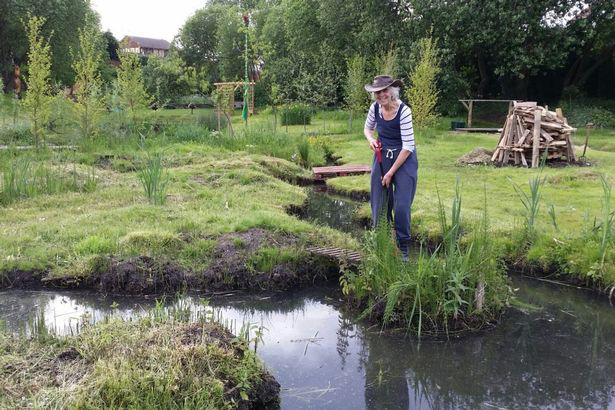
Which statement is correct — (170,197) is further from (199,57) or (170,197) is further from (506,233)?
(199,57)

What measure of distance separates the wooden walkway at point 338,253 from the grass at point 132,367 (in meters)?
1.90

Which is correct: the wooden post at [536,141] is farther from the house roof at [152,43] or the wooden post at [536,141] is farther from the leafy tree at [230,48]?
the house roof at [152,43]

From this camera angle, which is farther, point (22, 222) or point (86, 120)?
point (86, 120)

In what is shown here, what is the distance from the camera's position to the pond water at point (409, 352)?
3.58 metres

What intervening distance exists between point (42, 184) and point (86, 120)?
15.8ft

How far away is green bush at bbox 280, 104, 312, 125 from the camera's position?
21.5 m

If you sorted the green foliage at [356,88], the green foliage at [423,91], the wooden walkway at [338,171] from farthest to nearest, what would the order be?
1. the green foliage at [356,88]
2. the green foliage at [423,91]
3. the wooden walkway at [338,171]

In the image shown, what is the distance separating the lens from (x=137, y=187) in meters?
8.60

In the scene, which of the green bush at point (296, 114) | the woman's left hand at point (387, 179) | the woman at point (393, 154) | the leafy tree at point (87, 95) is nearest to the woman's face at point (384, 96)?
the woman at point (393, 154)

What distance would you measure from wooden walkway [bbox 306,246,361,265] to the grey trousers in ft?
1.30

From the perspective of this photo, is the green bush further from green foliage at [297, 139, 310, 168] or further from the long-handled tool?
the long-handled tool

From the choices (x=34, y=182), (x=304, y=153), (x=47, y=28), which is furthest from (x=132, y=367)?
(x=47, y=28)

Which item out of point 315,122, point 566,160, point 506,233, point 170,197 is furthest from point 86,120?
point 315,122

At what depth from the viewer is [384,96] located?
15.8 feet
